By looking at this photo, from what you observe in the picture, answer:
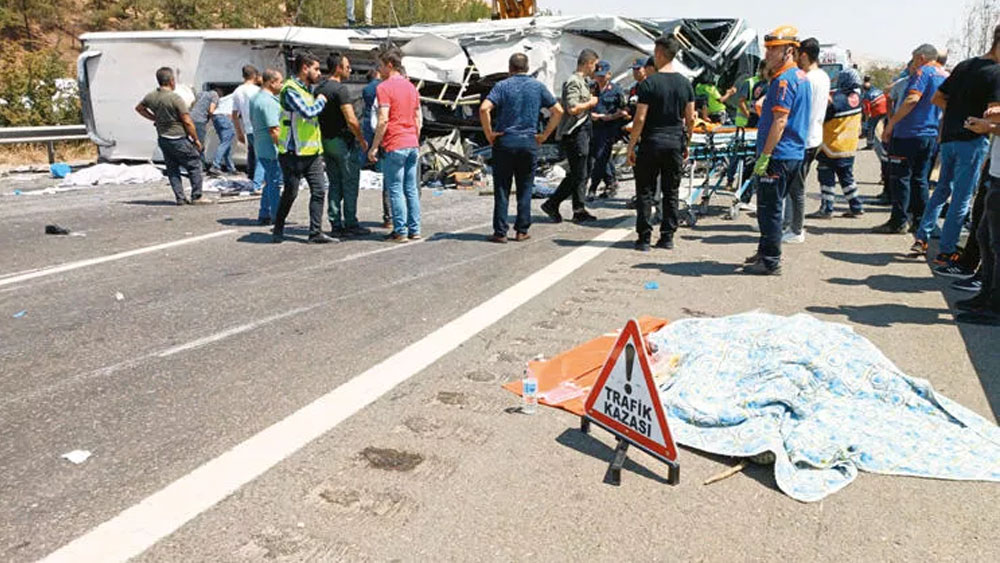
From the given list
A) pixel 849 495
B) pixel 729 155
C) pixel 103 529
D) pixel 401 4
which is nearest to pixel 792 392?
pixel 849 495

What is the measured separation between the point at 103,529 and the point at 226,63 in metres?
13.7

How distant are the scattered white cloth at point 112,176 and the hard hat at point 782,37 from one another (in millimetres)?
11623

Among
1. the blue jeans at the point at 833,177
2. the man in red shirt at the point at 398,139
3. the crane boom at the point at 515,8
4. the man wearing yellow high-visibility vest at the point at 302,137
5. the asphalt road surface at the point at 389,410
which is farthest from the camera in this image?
the crane boom at the point at 515,8

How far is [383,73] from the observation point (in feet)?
26.6

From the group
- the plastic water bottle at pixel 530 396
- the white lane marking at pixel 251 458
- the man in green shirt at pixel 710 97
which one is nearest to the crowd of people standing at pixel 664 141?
the white lane marking at pixel 251 458

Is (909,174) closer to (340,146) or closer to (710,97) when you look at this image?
(340,146)

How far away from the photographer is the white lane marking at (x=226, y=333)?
15.7 ft

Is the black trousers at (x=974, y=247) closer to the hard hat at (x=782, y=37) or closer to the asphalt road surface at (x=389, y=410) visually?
the asphalt road surface at (x=389, y=410)

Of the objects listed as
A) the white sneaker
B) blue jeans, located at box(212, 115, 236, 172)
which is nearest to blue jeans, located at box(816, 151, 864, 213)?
the white sneaker

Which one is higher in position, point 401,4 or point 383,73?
point 401,4

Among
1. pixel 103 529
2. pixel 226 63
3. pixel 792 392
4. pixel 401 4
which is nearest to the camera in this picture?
pixel 103 529

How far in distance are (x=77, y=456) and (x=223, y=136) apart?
463 inches

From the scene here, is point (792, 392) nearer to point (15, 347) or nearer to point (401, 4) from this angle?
point (15, 347)

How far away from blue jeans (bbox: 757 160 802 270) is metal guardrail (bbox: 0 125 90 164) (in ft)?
46.8
